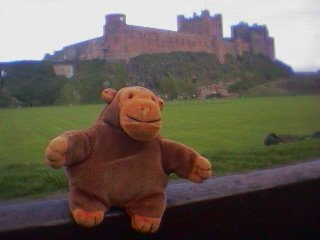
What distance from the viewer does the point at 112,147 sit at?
72cm

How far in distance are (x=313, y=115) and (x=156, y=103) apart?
0.98 m

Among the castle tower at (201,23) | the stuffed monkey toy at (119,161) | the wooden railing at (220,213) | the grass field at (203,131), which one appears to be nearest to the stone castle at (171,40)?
the castle tower at (201,23)

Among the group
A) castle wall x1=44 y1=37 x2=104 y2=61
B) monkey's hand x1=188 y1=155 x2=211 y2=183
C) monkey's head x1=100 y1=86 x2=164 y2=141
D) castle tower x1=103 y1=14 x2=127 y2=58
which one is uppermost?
castle tower x1=103 y1=14 x2=127 y2=58

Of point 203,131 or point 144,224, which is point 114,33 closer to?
point 144,224

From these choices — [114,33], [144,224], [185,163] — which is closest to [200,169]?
[185,163]

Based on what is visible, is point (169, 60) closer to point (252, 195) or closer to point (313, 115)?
point (252, 195)

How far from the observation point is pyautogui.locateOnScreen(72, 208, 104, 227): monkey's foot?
678mm

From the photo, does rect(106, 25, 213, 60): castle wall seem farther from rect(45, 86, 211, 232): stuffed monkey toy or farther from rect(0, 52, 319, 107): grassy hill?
rect(45, 86, 211, 232): stuffed monkey toy

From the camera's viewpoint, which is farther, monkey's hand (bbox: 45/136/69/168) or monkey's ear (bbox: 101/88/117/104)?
monkey's ear (bbox: 101/88/117/104)

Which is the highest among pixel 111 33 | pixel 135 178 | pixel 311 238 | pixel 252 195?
pixel 111 33

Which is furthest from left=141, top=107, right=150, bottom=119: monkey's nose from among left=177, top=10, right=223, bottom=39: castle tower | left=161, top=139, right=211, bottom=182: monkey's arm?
left=177, top=10, right=223, bottom=39: castle tower

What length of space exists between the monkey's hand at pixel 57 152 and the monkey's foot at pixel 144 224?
162mm

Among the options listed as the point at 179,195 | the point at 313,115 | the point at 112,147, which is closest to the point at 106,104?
the point at 112,147

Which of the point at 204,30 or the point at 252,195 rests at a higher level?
the point at 204,30
